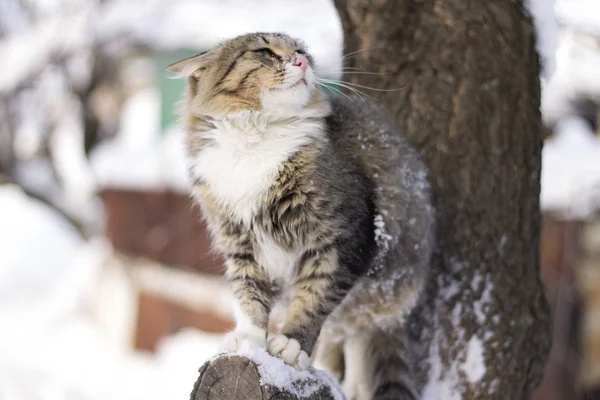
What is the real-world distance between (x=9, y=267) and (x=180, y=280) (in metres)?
5.62

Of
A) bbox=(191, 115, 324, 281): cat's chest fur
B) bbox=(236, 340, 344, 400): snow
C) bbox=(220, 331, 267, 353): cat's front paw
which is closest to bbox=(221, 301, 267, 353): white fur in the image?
bbox=(220, 331, 267, 353): cat's front paw

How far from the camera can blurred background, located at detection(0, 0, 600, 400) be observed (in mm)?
6344

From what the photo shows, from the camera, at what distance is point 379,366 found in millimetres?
2656

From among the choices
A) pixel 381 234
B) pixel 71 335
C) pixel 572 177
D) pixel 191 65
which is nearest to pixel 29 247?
pixel 71 335

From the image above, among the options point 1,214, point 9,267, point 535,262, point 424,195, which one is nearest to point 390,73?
point 424,195

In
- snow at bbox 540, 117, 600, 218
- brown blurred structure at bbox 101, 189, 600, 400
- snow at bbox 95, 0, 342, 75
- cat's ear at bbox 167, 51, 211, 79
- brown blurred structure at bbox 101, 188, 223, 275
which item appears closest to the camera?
cat's ear at bbox 167, 51, 211, 79

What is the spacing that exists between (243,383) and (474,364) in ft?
3.79

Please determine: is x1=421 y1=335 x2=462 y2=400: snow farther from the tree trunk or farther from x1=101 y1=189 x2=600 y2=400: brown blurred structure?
x1=101 y1=189 x2=600 y2=400: brown blurred structure

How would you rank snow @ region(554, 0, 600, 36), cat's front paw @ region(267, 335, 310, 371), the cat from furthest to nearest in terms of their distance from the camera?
snow @ region(554, 0, 600, 36) → the cat → cat's front paw @ region(267, 335, 310, 371)

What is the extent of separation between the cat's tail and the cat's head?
962 millimetres

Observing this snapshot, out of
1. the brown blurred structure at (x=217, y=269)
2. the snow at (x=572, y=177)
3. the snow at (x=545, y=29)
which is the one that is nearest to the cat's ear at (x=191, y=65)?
the snow at (x=545, y=29)

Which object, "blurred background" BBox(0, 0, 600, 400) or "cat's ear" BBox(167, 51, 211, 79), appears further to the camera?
"blurred background" BBox(0, 0, 600, 400)

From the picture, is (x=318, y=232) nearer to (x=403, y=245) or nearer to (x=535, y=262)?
(x=403, y=245)

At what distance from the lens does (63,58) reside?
34.7 ft
